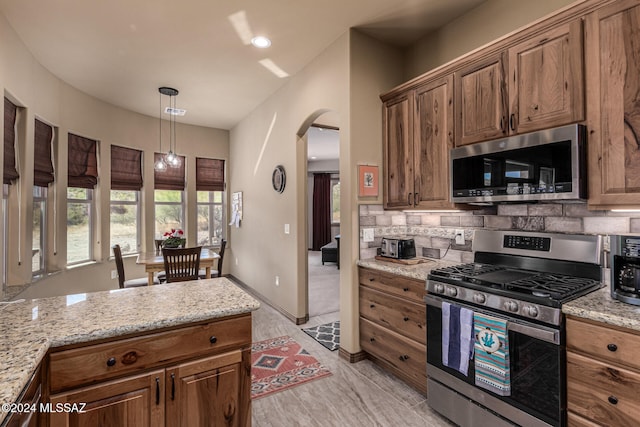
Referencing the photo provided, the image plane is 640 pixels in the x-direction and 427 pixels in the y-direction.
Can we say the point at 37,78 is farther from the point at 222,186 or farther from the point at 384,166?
the point at 384,166

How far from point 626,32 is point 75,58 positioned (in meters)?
4.52

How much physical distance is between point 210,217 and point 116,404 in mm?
5250

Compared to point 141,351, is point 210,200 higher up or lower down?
higher up

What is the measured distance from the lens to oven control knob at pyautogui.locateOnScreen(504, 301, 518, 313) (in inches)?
66.1

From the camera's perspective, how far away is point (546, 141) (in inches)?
71.7

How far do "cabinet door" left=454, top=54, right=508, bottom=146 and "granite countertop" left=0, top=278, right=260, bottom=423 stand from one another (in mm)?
1873

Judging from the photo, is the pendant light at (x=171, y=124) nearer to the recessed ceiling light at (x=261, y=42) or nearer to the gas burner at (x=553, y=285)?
the recessed ceiling light at (x=261, y=42)

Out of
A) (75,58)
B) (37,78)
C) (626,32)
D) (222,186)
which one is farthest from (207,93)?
(626,32)

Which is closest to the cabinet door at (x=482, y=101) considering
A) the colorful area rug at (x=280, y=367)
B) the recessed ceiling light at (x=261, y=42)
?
the recessed ceiling light at (x=261, y=42)

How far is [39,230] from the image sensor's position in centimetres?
365

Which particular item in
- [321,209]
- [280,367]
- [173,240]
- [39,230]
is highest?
[321,209]

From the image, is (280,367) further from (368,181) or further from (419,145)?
(419,145)

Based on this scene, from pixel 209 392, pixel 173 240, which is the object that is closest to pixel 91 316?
pixel 209 392

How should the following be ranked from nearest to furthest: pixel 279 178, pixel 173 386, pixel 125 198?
pixel 173 386
pixel 279 178
pixel 125 198
